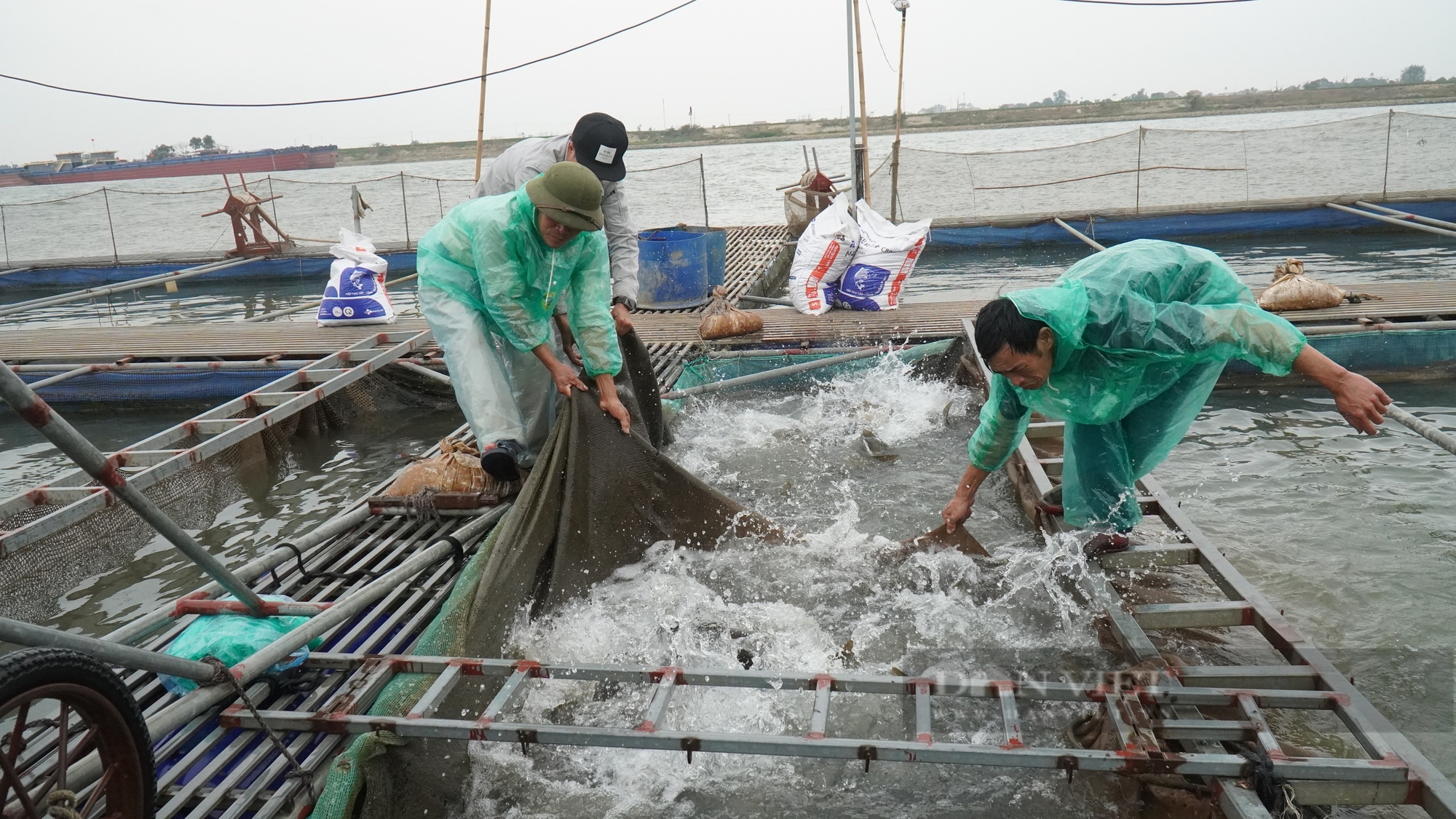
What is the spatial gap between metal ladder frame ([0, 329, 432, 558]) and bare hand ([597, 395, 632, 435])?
71.7 inches

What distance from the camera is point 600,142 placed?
4.12 meters

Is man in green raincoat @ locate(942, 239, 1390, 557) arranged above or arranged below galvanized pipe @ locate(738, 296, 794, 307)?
above

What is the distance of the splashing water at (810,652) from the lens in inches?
92.8

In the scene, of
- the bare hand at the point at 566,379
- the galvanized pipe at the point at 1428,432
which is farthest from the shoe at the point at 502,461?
the galvanized pipe at the point at 1428,432

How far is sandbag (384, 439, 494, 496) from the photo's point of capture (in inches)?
151

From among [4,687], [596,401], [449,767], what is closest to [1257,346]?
[596,401]

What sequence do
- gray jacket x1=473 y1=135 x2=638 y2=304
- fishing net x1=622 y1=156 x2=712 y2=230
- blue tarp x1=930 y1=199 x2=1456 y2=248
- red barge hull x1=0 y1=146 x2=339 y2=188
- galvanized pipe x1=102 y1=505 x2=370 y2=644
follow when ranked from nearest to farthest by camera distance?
galvanized pipe x1=102 y1=505 x2=370 y2=644
gray jacket x1=473 y1=135 x2=638 y2=304
blue tarp x1=930 y1=199 x2=1456 y2=248
fishing net x1=622 y1=156 x2=712 y2=230
red barge hull x1=0 y1=146 x2=339 y2=188

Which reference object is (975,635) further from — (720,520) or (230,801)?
(230,801)

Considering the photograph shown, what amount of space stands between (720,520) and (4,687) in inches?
90.3

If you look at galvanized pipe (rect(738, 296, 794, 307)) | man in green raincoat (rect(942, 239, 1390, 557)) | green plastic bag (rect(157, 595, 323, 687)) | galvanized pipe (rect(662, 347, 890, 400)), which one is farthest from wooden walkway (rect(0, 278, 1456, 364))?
green plastic bag (rect(157, 595, 323, 687))

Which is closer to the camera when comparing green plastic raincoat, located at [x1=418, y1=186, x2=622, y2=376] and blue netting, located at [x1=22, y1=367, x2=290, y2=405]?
green plastic raincoat, located at [x1=418, y1=186, x2=622, y2=376]

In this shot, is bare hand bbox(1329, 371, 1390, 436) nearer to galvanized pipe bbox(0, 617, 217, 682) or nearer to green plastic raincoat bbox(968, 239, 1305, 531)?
green plastic raincoat bbox(968, 239, 1305, 531)

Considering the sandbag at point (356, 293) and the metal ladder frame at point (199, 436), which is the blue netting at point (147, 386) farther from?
the metal ladder frame at point (199, 436)

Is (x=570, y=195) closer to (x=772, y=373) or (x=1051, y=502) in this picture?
(x=1051, y=502)
